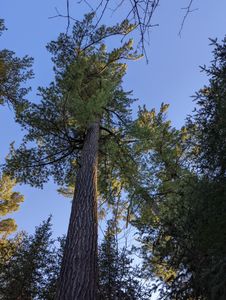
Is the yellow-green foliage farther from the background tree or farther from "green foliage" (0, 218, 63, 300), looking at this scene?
the background tree

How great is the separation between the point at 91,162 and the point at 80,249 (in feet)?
8.42

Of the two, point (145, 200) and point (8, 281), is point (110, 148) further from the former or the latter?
point (8, 281)

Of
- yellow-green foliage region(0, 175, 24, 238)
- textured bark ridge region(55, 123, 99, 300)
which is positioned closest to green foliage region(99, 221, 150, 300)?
textured bark ridge region(55, 123, 99, 300)

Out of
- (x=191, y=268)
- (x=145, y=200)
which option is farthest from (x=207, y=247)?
(x=145, y=200)

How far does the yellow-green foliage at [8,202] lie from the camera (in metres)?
16.5

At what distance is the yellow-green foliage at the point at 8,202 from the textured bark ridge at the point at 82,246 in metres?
10.4

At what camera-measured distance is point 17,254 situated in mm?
8719

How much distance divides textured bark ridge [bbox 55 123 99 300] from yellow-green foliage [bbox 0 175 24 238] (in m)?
10.4

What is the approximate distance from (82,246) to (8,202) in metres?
12.2

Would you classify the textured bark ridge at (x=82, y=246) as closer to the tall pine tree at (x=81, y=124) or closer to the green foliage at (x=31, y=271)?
the tall pine tree at (x=81, y=124)

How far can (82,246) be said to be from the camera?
5.54m

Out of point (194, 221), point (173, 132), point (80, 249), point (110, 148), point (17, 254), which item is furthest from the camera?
point (173, 132)

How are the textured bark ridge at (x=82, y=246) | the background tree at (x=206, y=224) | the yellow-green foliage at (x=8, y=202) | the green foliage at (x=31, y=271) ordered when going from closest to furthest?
the background tree at (x=206, y=224), the textured bark ridge at (x=82, y=246), the green foliage at (x=31, y=271), the yellow-green foliage at (x=8, y=202)

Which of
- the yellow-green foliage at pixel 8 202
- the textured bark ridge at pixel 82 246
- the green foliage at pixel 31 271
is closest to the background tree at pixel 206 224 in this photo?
the textured bark ridge at pixel 82 246
